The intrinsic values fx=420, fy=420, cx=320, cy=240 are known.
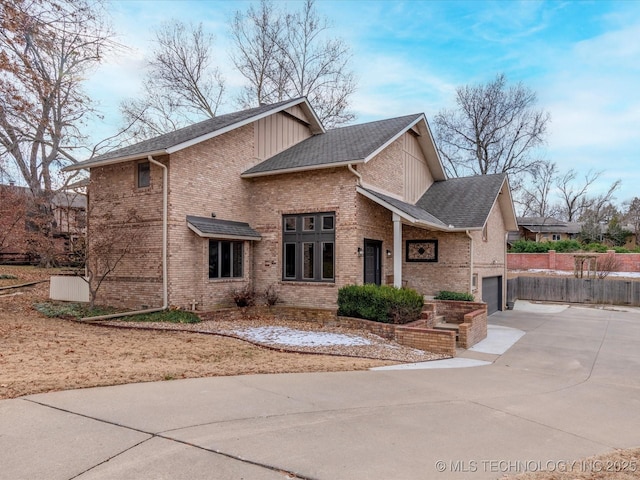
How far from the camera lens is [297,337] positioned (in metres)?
10.5

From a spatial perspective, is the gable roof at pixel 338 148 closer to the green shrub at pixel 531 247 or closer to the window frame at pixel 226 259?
the window frame at pixel 226 259

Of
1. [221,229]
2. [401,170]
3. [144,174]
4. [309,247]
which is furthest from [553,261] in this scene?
[144,174]

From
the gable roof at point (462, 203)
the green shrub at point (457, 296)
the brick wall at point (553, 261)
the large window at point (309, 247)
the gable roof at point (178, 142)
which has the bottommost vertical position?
the green shrub at point (457, 296)

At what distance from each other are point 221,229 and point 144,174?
2893mm

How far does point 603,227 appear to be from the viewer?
49.0 metres

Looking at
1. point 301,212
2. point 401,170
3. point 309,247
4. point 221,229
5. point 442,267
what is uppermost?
point 401,170

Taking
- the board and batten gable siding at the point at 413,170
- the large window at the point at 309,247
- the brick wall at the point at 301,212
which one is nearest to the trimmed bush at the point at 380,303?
the brick wall at the point at 301,212

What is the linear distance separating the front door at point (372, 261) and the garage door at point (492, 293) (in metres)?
5.55

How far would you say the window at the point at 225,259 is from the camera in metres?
13.3

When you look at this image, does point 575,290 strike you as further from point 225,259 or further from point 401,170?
point 225,259

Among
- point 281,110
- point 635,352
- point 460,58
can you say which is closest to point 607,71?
point 460,58

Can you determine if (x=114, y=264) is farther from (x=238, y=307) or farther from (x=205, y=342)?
(x=205, y=342)

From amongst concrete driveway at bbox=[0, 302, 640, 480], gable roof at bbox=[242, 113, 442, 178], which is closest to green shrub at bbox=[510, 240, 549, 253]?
gable roof at bbox=[242, 113, 442, 178]

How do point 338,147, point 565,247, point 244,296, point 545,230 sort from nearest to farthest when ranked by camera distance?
point 244,296 → point 338,147 → point 565,247 → point 545,230
